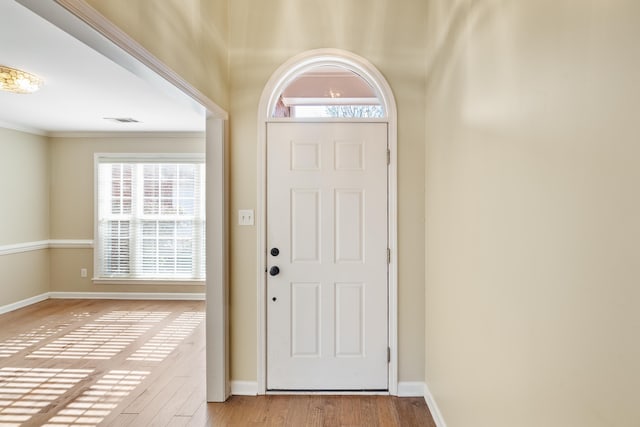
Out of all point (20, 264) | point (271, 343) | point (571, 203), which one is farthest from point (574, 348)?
point (20, 264)

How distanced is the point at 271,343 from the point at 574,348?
6.96ft

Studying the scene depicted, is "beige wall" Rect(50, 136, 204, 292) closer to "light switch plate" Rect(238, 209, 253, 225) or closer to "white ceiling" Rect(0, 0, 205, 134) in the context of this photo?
"white ceiling" Rect(0, 0, 205, 134)

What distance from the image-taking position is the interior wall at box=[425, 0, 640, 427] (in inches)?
32.3

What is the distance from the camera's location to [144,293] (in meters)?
5.65

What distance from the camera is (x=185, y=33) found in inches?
79.8

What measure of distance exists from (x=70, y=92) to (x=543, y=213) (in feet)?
14.2

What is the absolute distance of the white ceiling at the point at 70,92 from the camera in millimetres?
2422

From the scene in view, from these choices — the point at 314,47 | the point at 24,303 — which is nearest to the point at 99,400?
the point at 314,47

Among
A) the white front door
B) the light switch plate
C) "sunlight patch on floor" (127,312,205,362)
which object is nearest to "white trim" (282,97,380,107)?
the white front door

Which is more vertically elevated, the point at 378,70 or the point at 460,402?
the point at 378,70

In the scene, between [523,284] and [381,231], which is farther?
[381,231]

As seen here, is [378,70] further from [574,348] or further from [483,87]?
[574,348]

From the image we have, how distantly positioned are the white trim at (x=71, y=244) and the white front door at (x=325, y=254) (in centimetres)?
442

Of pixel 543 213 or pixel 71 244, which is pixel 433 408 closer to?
pixel 543 213
